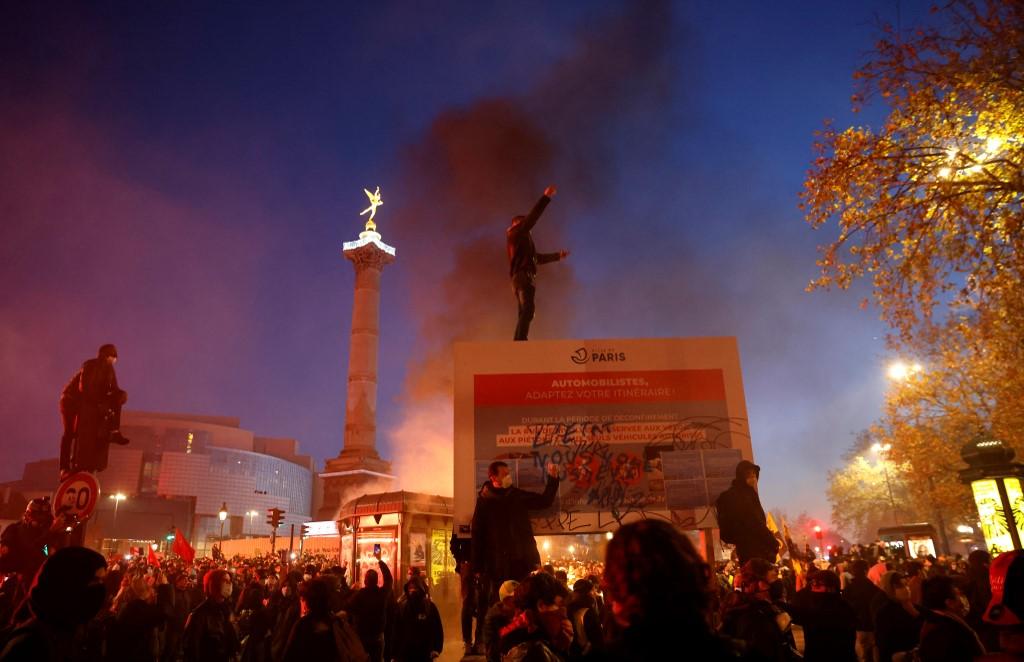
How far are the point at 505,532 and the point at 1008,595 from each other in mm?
4333

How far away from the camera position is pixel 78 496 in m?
9.05

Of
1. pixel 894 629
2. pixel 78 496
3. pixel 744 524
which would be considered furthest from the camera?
pixel 78 496

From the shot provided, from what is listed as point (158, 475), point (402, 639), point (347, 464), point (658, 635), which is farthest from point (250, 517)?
point (658, 635)

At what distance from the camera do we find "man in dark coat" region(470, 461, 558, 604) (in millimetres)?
6488

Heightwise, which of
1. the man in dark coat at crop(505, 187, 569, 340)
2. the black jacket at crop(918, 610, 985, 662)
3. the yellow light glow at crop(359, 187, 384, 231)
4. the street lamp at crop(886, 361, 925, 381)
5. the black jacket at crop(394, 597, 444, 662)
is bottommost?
the black jacket at crop(394, 597, 444, 662)

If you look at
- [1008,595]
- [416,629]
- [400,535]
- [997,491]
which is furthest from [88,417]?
[997,491]

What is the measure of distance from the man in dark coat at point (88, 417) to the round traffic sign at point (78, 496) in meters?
1.68

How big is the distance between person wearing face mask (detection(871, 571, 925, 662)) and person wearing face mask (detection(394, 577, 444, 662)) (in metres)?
5.27

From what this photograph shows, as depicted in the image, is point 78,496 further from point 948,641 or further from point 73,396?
point 948,641

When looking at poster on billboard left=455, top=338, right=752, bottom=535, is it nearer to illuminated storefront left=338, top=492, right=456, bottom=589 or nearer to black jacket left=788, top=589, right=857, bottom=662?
black jacket left=788, top=589, right=857, bottom=662

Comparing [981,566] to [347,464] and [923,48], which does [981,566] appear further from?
[347,464]

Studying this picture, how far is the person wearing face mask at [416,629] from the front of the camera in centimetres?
815

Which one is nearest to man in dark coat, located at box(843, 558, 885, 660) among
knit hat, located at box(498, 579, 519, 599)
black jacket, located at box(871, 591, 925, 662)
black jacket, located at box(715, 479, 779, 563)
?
black jacket, located at box(871, 591, 925, 662)

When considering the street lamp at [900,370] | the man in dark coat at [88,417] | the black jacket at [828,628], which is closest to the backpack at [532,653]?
the black jacket at [828,628]
